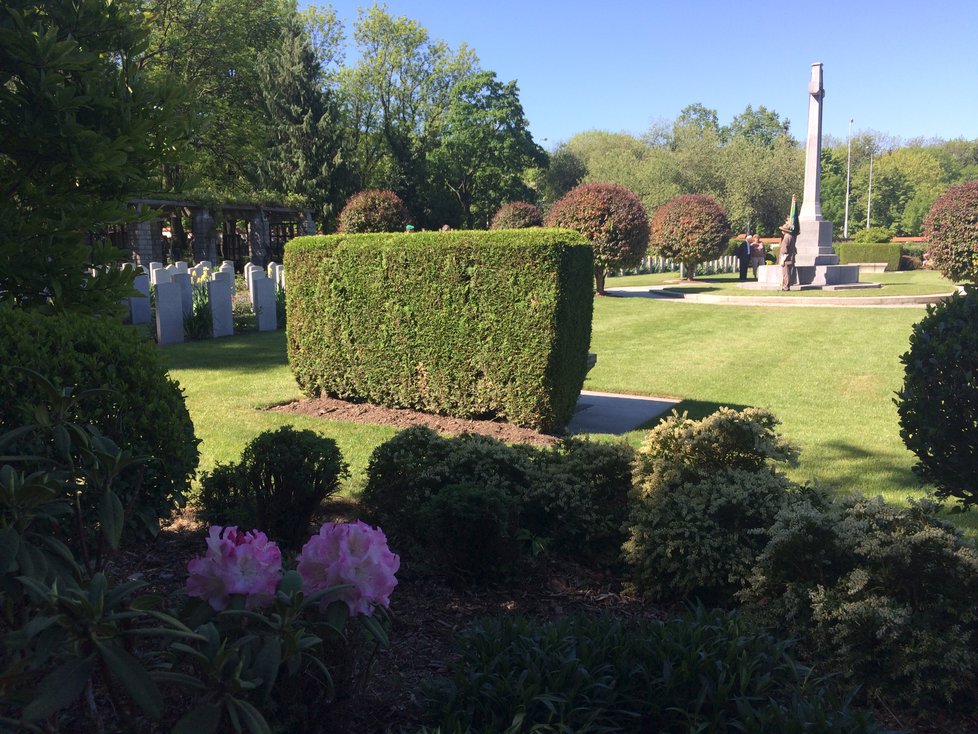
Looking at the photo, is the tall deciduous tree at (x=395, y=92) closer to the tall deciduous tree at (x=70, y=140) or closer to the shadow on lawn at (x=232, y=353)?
the shadow on lawn at (x=232, y=353)

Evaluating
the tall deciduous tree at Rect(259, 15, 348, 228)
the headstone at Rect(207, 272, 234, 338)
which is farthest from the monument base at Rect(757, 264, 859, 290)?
the tall deciduous tree at Rect(259, 15, 348, 228)

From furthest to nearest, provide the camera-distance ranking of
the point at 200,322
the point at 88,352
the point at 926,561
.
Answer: the point at 200,322, the point at 88,352, the point at 926,561

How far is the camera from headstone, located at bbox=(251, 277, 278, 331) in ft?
53.1

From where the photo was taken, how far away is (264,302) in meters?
16.3

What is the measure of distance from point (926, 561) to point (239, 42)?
140ft

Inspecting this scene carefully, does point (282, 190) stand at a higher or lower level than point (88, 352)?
higher

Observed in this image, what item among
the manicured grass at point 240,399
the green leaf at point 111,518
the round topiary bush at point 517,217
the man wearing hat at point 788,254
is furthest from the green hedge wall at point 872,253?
the green leaf at point 111,518

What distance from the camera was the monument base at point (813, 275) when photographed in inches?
1071

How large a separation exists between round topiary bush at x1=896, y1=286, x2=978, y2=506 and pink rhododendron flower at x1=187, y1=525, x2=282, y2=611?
4023 millimetres

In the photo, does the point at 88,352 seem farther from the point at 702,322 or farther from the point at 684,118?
the point at 684,118

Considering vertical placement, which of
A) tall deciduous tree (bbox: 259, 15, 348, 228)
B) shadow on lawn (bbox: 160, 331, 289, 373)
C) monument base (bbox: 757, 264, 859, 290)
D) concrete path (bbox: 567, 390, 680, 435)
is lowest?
concrete path (bbox: 567, 390, 680, 435)

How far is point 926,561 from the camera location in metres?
3.24

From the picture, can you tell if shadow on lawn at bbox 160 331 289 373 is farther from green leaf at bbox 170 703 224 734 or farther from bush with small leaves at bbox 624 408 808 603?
green leaf at bbox 170 703 224 734

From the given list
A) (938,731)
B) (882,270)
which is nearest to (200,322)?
(938,731)
